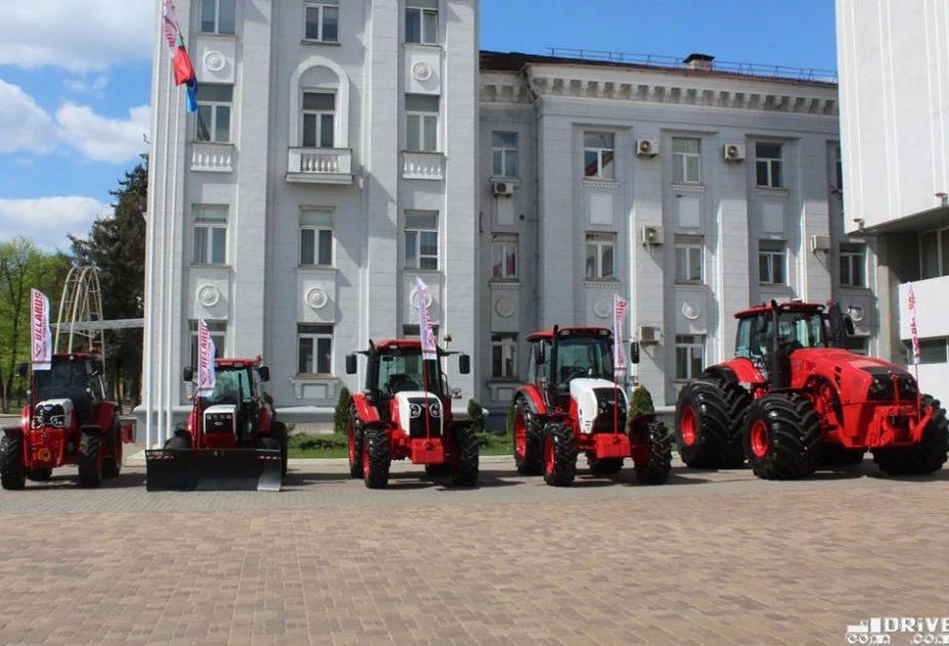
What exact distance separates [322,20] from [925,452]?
63.7 feet

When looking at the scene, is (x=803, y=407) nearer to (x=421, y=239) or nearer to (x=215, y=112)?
(x=421, y=239)

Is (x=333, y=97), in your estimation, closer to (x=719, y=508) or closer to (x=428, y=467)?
(x=428, y=467)

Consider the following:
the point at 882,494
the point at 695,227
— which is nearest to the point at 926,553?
the point at 882,494

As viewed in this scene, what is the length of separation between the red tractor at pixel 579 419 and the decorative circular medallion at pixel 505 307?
11.1m

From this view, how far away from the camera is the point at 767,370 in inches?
668

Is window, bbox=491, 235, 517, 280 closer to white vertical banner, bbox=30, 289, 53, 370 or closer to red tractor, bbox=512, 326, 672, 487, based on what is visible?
red tractor, bbox=512, 326, 672, 487

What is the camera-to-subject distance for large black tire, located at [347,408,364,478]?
16734 millimetres

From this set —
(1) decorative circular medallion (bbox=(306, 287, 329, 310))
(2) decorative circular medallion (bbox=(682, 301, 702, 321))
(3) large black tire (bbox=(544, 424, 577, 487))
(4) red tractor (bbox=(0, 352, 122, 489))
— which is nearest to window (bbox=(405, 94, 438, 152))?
(1) decorative circular medallion (bbox=(306, 287, 329, 310))

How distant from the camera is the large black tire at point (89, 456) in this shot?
1565 cm

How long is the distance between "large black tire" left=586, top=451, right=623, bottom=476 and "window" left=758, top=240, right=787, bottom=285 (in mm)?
15398

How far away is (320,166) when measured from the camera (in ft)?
85.4

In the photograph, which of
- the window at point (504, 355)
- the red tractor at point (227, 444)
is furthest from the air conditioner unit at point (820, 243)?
the red tractor at point (227, 444)

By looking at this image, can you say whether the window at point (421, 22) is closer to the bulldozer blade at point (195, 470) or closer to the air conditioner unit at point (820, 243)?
the air conditioner unit at point (820, 243)

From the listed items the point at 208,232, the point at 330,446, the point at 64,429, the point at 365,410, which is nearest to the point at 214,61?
the point at 208,232
